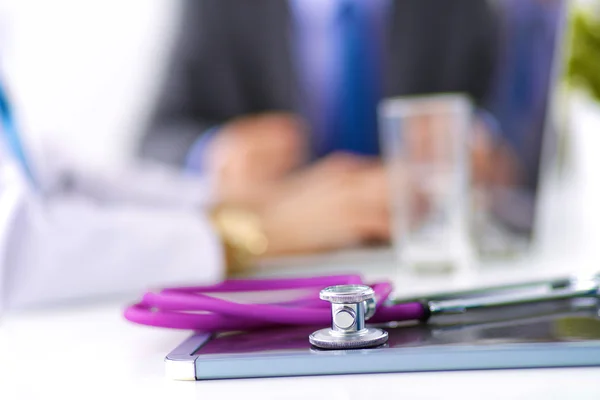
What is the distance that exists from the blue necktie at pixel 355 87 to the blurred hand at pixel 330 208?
0.02m

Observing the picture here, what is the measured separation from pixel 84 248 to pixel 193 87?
0.34 meters

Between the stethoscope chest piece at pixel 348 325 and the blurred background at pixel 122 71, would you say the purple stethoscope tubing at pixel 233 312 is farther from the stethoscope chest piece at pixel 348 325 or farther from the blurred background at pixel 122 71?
the blurred background at pixel 122 71

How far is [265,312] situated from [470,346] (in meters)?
0.09

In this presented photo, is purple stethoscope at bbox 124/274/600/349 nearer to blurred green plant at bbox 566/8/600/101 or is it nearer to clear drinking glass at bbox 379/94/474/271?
clear drinking glass at bbox 379/94/474/271

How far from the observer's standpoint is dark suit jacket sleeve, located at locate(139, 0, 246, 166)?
0.77 meters

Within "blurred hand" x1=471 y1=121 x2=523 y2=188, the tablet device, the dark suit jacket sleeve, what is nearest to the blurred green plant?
"blurred hand" x1=471 y1=121 x2=523 y2=188

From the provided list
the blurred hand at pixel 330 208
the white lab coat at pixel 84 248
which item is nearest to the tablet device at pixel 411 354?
the white lab coat at pixel 84 248

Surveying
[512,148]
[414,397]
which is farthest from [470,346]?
[512,148]

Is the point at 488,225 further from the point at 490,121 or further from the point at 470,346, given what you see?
the point at 470,346

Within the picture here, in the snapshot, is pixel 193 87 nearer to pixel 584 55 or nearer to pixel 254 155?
pixel 254 155

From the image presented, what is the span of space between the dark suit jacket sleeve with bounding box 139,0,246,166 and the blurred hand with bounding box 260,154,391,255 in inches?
4.6

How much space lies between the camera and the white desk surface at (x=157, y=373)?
23 centimetres

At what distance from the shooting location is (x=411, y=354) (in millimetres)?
250

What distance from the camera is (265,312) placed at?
0.29m
